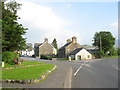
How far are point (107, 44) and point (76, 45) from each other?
1994 cm

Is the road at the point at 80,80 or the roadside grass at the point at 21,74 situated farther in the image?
the roadside grass at the point at 21,74

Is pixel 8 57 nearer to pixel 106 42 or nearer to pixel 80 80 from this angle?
pixel 80 80

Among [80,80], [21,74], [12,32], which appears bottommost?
[80,80]

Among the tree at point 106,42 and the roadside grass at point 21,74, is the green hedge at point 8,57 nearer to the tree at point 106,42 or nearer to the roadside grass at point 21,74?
the roadside grass at point 21,74

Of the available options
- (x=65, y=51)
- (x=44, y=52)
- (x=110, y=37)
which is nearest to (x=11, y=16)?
(x=65, y=51)

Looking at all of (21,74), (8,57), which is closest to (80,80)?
(21,74)

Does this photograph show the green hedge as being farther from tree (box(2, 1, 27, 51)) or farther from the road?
the road

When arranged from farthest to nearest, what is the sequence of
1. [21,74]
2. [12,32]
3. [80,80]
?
[12,32], [21,74], [80,80]

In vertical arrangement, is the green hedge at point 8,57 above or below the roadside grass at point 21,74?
above

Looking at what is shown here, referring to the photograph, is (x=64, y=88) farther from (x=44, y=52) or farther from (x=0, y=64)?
(x=44, y=52)

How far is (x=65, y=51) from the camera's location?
69.8 m

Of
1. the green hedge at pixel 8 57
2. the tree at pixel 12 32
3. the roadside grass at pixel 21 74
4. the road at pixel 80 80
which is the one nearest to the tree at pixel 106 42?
the tree at pixel 12 32

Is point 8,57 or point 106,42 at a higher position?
point 106,42

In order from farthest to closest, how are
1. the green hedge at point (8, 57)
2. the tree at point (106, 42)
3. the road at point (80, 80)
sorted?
the tree at point (106, 42) → the green hedge at point (8, 57) → the road at point (80, 80)
